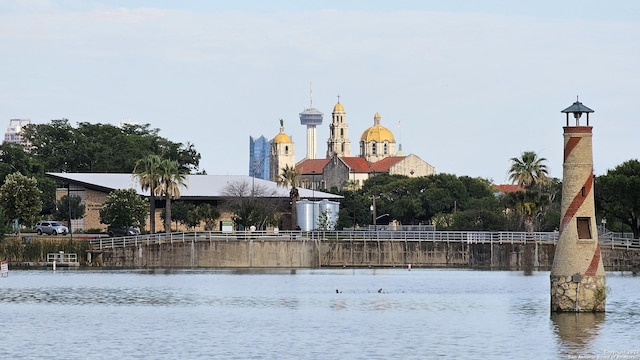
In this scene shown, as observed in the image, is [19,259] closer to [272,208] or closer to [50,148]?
[272,208]

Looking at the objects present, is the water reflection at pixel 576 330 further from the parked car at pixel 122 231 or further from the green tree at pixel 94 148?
the green tree at pixel 94 148

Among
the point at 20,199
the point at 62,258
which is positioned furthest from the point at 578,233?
the point at 20,199

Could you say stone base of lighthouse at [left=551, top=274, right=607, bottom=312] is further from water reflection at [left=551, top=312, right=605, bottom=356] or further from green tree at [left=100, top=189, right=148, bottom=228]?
green tree at [left=100, top=189, right=148, bottom=228]

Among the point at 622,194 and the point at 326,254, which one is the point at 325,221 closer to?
the point at 326,254

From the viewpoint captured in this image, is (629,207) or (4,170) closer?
(629,207)

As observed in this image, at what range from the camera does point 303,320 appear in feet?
204

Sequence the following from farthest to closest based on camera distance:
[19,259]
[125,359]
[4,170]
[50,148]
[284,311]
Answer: [50,148] → [4,170] → [19,259] → [284,311] → [125,359]

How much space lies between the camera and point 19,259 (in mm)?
112125

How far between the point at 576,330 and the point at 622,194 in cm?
6094

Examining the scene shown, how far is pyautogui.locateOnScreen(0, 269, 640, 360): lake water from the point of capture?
4909 centimetres

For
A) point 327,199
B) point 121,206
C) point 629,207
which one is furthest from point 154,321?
point 327,199

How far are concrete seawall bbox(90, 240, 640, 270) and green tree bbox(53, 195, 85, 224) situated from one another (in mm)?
31110

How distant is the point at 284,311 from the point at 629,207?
5317 centimetres

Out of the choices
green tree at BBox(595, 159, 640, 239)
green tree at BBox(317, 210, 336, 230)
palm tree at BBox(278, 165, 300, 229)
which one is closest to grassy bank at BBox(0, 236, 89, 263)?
palm tree at BBox(278, 165, 300, 229)
